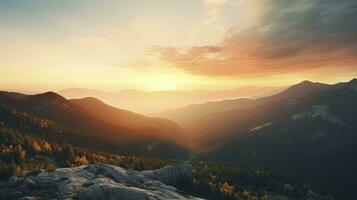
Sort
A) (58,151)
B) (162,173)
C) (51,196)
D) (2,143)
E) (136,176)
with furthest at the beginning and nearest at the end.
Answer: (58,151) < (2,143) < (162,173) < (136,176) < (51,196)

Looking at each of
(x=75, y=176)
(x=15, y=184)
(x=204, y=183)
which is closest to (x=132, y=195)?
(x=75, y=176)

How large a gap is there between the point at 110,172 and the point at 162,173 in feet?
110

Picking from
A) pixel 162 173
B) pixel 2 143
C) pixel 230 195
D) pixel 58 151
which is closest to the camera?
pixel 162 173

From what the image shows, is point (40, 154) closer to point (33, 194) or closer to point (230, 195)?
point (230, 195)

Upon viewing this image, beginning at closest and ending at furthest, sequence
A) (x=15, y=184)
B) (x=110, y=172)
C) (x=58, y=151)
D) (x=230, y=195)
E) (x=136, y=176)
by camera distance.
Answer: (x=15, y=184) < (x=110, y=172) < (x=136, y=176) < (x=230, y=195) < (x=58, y=151)

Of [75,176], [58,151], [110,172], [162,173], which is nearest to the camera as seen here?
[75,176]

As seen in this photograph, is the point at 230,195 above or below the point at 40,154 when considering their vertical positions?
below

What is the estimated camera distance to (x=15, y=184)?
73375 millimetres

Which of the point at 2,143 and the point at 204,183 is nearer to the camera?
the point at 204,183

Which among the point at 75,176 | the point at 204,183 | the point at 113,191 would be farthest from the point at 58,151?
the point at 113,191

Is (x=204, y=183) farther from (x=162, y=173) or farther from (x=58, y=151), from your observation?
(x=58, y=151)

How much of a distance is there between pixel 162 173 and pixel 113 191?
52467mm

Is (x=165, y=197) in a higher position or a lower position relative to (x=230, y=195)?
higher

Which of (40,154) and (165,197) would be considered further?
(40,154)
